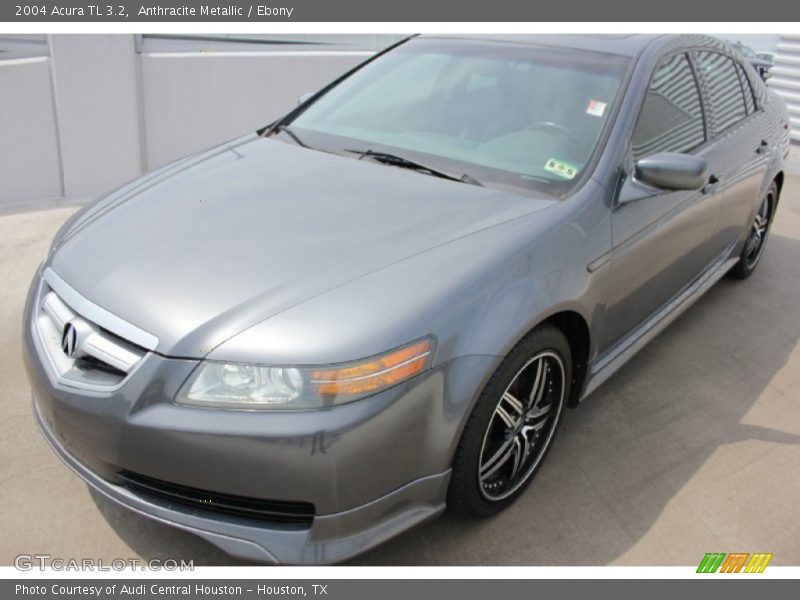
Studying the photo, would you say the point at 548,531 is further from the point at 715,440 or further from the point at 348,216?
the point at 348,216

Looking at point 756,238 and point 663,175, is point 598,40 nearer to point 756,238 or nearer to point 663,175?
point 663,175

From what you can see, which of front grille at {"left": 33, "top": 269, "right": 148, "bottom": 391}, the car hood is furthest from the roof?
front grille at {"left": 33, "top": 269, "right": 148, "bottom": 391}

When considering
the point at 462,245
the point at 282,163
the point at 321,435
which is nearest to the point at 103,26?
the point at 282,163

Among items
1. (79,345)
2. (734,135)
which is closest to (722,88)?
(734,135)

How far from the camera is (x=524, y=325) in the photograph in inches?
99.0

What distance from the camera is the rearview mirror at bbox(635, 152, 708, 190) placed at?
9.91 ft

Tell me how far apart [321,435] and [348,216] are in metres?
0.93

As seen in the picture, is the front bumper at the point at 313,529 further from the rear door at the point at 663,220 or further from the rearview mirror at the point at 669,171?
the rearview mirror at the point at 669,171

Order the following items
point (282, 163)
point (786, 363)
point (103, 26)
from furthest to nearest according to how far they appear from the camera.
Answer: point (103, 26)
point (786, 363)
point (282, 163)

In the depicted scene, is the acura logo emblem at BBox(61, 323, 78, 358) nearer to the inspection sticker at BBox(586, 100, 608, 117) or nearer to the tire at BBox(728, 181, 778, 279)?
the inspection sticker at BBox(586, 100, 608, 117)

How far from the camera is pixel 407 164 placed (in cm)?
318

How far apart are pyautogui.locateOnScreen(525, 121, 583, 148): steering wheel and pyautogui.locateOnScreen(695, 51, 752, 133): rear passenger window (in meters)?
1.21

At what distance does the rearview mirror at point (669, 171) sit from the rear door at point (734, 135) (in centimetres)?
100

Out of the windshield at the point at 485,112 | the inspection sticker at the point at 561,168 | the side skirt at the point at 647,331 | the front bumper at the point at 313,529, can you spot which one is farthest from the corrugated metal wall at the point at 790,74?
the front bumper at the point at 313,529
